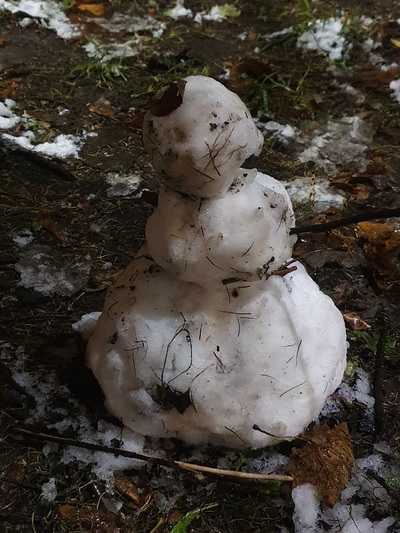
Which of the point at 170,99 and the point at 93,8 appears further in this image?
the point at 93,8

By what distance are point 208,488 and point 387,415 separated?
706 mm

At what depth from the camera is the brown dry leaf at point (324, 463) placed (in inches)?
76.4

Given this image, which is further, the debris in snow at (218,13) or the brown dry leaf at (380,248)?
the debris in snow at (218,13)

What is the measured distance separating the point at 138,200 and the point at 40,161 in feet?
2.10

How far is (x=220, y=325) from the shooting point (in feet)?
6.24

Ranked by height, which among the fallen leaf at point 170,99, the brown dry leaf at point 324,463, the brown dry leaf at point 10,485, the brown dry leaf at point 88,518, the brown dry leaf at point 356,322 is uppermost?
the fallen leaf at point 170,99

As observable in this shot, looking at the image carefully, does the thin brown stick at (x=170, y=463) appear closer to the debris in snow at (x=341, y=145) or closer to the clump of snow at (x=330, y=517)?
the clump of snow at (x=330, y=517)

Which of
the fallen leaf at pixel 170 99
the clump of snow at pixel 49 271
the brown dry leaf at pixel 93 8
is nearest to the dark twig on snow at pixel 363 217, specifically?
the fallen leaf at pixel 170 99

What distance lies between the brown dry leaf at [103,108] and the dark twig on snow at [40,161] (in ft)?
2.01

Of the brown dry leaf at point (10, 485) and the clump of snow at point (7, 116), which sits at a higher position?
the clump of snow at point (7, 116)

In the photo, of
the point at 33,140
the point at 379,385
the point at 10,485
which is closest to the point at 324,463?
the point at 379,385

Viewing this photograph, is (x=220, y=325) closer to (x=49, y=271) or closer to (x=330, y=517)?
(x=330, y=517)

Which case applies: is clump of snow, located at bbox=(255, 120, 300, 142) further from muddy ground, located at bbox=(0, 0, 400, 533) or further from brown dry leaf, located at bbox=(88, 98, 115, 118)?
brown dry leaf, located at bbox=(88, 98, 115, 118)

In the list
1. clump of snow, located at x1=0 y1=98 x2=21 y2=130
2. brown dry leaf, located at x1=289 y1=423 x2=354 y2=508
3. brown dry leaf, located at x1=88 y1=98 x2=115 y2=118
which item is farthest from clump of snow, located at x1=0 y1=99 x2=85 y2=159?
brown dry leaf, located at x1=289 y1=423 x2=354 y2=508
